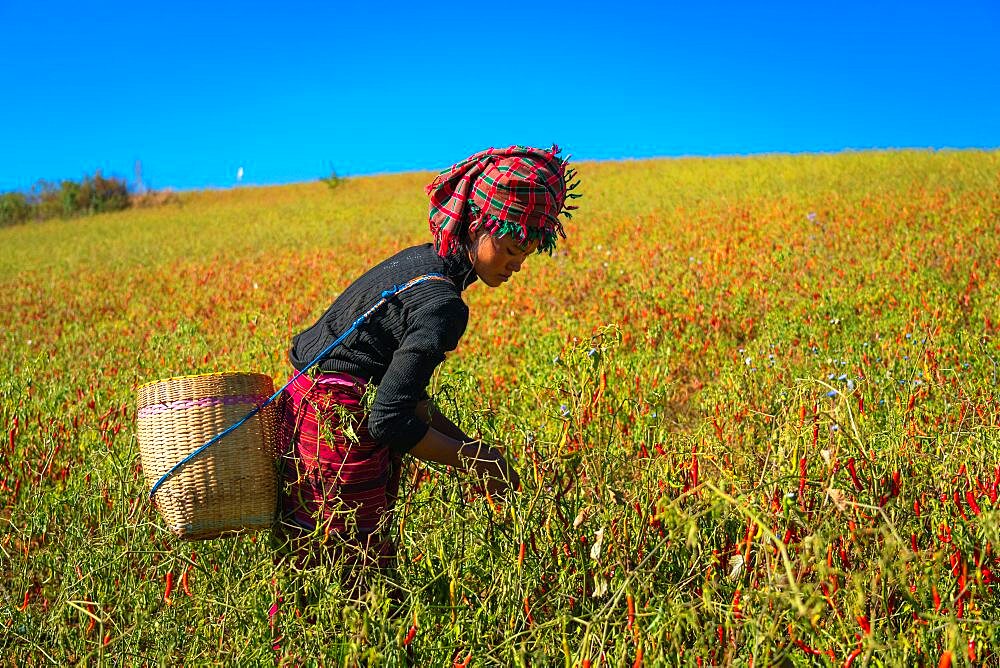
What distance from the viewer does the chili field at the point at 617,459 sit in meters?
1.71

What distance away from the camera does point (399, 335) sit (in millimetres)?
2189

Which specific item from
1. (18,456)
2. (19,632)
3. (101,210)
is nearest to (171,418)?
(19,632)

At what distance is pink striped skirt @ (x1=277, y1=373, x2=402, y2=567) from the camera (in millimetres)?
2221

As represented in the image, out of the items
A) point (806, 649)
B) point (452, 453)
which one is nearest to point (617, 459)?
point (452, 453)

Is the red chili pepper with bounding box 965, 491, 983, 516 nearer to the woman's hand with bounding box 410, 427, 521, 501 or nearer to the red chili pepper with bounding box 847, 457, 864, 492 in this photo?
the red chili pepper with bounding box 847, 457, 864, 492

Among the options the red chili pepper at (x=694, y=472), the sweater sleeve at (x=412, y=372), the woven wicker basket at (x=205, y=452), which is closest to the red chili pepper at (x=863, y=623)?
the red chili pepper at (x=694, y=472)

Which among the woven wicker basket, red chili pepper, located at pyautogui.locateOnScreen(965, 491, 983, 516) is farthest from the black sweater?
red chili pepper, located at pyautogui.locateOnScreen(965, 491, 983, 516)

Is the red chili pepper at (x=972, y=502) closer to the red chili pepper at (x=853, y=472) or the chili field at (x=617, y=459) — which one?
the chili field at (x=617, y=459)

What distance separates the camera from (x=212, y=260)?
14.7 metres

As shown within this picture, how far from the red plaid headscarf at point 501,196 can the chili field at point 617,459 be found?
378mm

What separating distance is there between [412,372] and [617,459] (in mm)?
575

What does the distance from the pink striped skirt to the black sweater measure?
6cm

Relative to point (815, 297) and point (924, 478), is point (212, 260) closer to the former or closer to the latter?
point (815, 297)

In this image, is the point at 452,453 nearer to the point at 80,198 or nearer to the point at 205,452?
the point at 205,452
